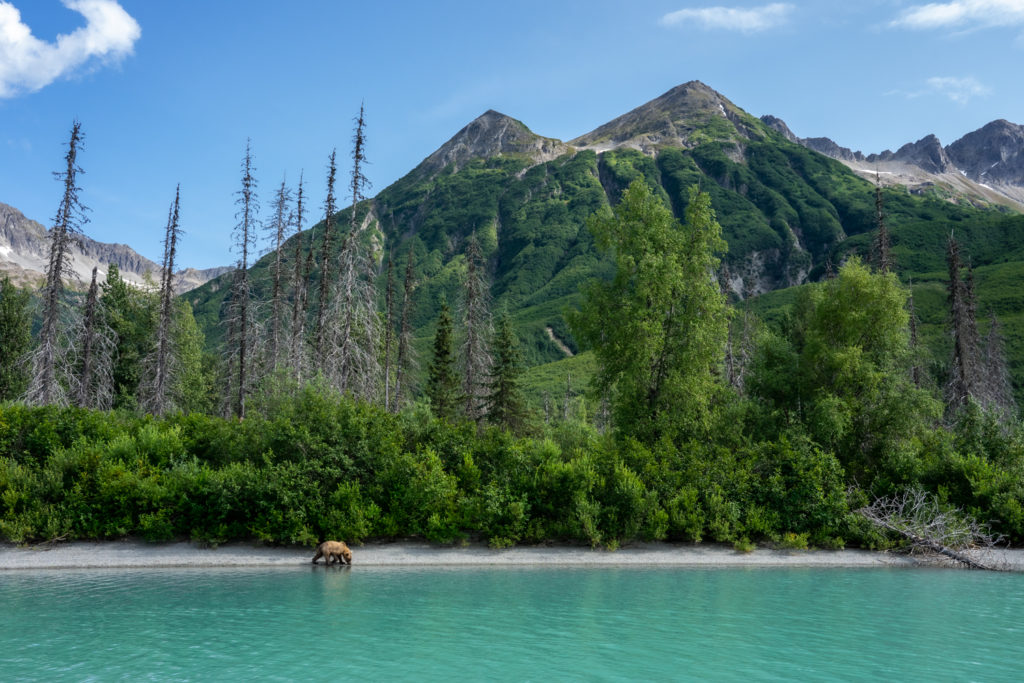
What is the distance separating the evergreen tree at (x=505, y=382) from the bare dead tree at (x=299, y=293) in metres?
15.3

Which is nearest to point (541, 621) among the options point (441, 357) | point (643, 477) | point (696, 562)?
point (696, 562)

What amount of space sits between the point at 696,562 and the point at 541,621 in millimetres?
10892

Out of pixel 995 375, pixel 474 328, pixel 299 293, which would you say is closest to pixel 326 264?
pixel 299 293

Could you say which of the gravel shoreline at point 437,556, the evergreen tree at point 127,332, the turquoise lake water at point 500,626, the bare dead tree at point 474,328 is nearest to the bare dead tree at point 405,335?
the bare dead tree at point 474,328

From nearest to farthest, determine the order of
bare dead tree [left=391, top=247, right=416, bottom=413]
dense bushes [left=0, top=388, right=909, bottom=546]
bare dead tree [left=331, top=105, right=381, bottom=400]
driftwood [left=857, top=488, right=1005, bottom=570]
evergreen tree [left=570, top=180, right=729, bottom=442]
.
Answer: dense bushes [left=0, top=388, right=909, bottom=546] < driftwood [left=857, top=488, right=1005, bottom=570] < evergreen tree [left=570, top=180, right=729, bottom=442] < bare dead tree [left=331, top=105, right=381, bottom=400] < bare dead tree [left=391, top=247, right=416, bottom=413]

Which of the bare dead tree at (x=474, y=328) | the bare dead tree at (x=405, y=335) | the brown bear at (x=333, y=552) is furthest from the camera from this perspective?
the bare dead tree at (x=405, y=335)

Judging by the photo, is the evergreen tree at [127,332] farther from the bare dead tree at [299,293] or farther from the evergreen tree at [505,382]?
the evergreen tree at [505,382]

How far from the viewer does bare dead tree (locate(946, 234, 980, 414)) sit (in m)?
49.4

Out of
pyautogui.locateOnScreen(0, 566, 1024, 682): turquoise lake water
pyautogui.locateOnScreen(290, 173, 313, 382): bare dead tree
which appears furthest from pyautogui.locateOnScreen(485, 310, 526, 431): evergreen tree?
pyautogui.locateOnScreen(0, 566, 1024, 682): turquoise lake water

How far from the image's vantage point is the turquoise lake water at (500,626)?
39.9ft

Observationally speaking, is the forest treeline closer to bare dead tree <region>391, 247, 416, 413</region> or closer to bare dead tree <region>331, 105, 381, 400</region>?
bare dead tree <region>331, 105, 381, 400</region>

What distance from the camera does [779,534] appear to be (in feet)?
86.6

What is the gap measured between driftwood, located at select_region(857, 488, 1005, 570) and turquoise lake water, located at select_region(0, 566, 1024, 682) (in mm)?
2641

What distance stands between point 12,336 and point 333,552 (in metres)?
46.1
